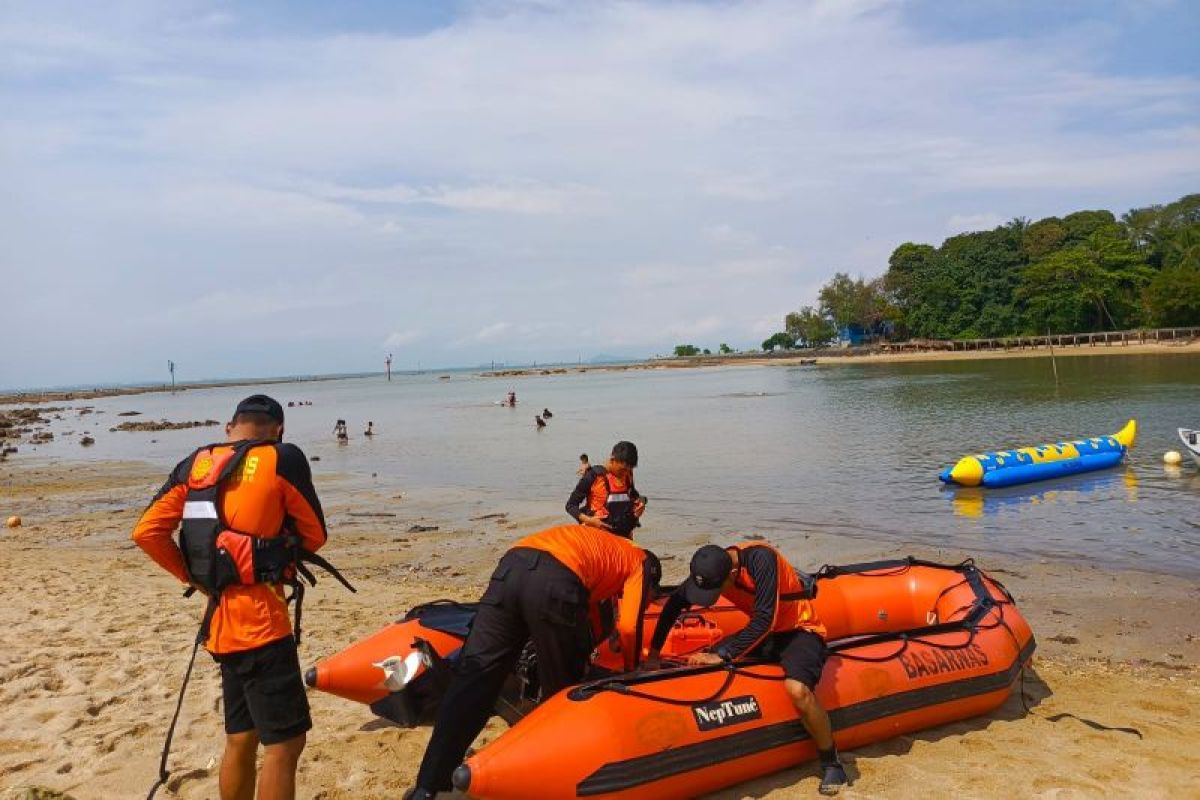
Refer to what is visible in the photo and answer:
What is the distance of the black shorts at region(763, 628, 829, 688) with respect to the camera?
436cm

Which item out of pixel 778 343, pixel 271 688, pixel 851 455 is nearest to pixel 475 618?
pixel 271 688

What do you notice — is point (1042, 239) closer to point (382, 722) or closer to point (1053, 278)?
point (1053, 278)

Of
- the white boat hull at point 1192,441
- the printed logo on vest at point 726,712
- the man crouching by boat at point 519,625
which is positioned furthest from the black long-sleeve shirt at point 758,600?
the white boat hull at point 1192,441

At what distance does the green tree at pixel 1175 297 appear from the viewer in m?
53.0

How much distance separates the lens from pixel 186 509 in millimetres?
3256

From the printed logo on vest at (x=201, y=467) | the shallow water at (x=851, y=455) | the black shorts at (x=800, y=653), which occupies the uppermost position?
the printed logo on vest at (x=201, y=467)

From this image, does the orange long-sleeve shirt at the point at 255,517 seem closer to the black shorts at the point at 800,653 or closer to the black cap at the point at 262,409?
the black cap at the point at 262,409

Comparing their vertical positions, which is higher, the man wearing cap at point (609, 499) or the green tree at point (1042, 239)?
the green tree at point (1042, 239)

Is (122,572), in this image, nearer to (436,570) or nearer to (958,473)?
(436,570)

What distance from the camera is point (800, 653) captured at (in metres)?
4.43

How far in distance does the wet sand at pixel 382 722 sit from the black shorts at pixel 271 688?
3.39 feet

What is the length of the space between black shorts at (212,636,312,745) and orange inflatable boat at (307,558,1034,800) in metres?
0.81

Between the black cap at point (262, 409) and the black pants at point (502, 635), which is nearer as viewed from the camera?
the black cap at point (262, 409)

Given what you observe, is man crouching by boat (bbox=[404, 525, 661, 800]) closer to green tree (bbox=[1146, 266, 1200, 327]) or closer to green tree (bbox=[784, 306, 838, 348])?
green tree (bbox=[1146, 266, 1200, 327])
